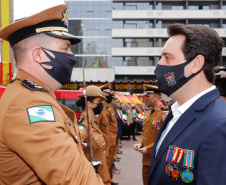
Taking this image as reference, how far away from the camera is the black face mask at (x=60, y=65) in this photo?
5.33ft

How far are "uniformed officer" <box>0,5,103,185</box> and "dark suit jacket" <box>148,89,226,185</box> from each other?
25.8 inches

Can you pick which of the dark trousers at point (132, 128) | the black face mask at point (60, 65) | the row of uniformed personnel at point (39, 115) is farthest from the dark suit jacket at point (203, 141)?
the dark trousers at point (132, 128)

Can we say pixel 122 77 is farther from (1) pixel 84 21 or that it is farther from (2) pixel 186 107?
(2) pixel 186 107

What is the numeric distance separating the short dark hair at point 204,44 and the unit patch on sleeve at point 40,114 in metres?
1.14

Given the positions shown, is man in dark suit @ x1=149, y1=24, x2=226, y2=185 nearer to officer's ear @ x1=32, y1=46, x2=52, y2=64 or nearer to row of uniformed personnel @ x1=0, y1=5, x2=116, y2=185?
row of uniformed personnel @ x1=0, y1=5, x2=116, y2=185

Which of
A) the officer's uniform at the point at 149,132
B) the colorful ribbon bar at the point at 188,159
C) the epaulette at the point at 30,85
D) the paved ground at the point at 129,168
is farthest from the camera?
the paved ground at the point at 129,168

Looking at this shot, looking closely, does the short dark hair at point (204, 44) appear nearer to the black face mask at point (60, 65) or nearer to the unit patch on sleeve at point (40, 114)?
the black face mask at point (60, 65)

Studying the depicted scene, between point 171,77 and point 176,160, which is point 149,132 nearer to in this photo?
point 171,77

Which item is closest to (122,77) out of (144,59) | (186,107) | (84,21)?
(144,59)

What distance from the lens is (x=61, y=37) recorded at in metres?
1.59

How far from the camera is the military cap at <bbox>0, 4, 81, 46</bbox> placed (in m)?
1.50

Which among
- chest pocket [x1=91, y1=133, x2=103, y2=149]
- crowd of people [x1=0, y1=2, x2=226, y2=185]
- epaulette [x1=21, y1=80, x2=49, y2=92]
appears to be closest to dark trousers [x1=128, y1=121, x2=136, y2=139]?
chest pocket [x1=91, y1=133, x2=103, y2=149]

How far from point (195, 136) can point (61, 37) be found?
1.05m

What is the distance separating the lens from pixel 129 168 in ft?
26.6
